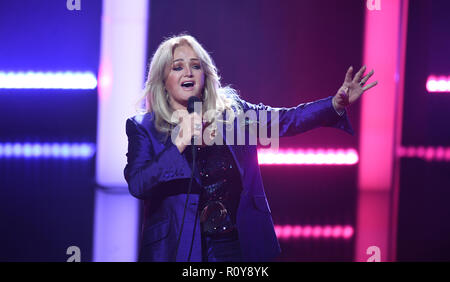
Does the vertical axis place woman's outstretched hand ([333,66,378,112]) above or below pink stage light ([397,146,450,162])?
above

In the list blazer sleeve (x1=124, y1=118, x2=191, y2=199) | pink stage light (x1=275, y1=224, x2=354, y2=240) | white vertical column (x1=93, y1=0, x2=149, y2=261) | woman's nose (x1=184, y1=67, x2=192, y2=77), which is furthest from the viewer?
pink stage light (x1=275, y1=224, x2=354, y2=240)

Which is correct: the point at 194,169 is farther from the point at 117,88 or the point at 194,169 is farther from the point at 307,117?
the point at 117,88

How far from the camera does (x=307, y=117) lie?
1.85 meters

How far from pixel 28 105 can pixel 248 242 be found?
1203 millimetres

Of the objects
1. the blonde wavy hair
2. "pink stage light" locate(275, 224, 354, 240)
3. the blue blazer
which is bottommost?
"pink stage light" locate(275, 224, 354, 240)

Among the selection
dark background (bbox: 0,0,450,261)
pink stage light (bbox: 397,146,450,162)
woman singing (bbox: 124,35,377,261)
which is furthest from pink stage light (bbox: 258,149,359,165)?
woman singing (bbox: 124,35,377,261)

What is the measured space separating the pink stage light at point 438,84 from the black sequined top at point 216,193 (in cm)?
114

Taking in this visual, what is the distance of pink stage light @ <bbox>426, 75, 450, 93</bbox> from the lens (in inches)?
87.1

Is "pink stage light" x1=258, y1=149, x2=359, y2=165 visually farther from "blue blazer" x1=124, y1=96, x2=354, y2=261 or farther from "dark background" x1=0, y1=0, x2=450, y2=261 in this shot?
"blue blazer" x1=124, y1=96, x2=354, y2=261

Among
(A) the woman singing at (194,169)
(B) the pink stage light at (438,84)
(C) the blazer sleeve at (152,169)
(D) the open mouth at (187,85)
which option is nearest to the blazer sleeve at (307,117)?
(A) the woman singing at (194,169)

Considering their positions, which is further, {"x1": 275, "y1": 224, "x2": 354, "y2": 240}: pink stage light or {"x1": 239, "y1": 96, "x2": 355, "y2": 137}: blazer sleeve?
{"x1": 275, "y1": 224, "x2": 354, "y2": 240}: pink stage light

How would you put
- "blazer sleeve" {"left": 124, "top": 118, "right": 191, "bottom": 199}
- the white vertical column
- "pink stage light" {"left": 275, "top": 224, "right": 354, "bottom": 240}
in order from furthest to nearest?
"pink stage light" {"left": 275, "top": 224, "right": 354, "bottom": 240}, the white vertical column, "blazer sleeve" {"left": 124, "top": 118, "right": 191, "bottom": 199}

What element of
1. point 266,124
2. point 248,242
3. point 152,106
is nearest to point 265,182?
point 266,124

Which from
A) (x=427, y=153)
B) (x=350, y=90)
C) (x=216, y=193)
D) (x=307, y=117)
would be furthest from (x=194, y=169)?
(x=427, y=153)
